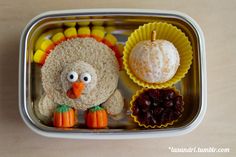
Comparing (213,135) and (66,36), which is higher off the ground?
(66,36)

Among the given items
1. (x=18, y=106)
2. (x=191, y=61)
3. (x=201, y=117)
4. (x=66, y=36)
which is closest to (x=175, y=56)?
(x=191, y=61)

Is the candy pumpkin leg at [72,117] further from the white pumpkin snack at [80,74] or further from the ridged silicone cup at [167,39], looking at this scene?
the ridged silicone cup at [167,39]

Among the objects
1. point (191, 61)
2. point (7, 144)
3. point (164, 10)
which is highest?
point (164, 10)

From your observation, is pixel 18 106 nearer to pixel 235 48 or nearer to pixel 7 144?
pixel 7 144

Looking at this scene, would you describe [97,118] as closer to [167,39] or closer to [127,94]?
[127,94]

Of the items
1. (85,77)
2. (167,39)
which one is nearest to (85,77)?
(85,77)

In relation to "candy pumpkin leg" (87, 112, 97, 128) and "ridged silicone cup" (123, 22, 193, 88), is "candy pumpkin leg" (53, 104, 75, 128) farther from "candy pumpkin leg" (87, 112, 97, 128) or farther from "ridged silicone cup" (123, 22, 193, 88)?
"ridged silicone cup" (123, 22, 193, 88)

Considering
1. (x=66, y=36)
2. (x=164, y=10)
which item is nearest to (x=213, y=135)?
(x=164, y=10)
